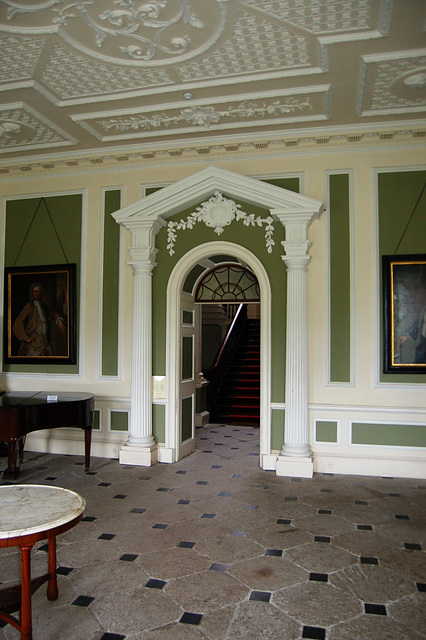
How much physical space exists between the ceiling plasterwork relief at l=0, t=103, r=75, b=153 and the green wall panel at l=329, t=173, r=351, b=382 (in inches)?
150

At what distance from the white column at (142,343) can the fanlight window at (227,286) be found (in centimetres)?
124

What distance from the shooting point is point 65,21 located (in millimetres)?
4348

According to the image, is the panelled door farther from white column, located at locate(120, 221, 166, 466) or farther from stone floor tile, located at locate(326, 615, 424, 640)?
stone floor tile, located at locate(326, 615, 424, 640)

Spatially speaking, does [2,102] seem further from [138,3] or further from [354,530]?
[354,530]

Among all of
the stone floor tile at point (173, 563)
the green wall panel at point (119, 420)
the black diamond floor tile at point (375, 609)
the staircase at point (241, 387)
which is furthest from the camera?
the staircase at point (241, 387)

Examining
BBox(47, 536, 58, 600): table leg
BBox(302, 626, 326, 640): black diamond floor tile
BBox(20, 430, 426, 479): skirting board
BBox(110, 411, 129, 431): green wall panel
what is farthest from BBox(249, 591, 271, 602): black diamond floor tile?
BBox(110, 411, 129, 431): green wall panel

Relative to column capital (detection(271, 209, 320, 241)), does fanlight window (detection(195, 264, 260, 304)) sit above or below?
below

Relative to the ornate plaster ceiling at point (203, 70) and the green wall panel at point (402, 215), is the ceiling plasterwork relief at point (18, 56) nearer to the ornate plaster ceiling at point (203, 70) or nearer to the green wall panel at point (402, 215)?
the ornate plaster ceiling at point (203, 70)

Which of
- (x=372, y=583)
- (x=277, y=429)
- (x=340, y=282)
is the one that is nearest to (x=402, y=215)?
(x=340, y=282)

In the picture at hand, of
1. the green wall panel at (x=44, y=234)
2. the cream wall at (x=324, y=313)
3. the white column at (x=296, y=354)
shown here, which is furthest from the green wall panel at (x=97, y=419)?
the white column at (x=296, y=354)

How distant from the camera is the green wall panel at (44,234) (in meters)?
7.30

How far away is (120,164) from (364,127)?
11.4 ft

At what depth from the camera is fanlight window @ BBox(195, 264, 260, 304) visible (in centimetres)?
768

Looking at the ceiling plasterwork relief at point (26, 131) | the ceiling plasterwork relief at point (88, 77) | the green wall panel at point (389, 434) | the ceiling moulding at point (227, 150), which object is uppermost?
the ceiling plasterwork relief at point (88, 77)
